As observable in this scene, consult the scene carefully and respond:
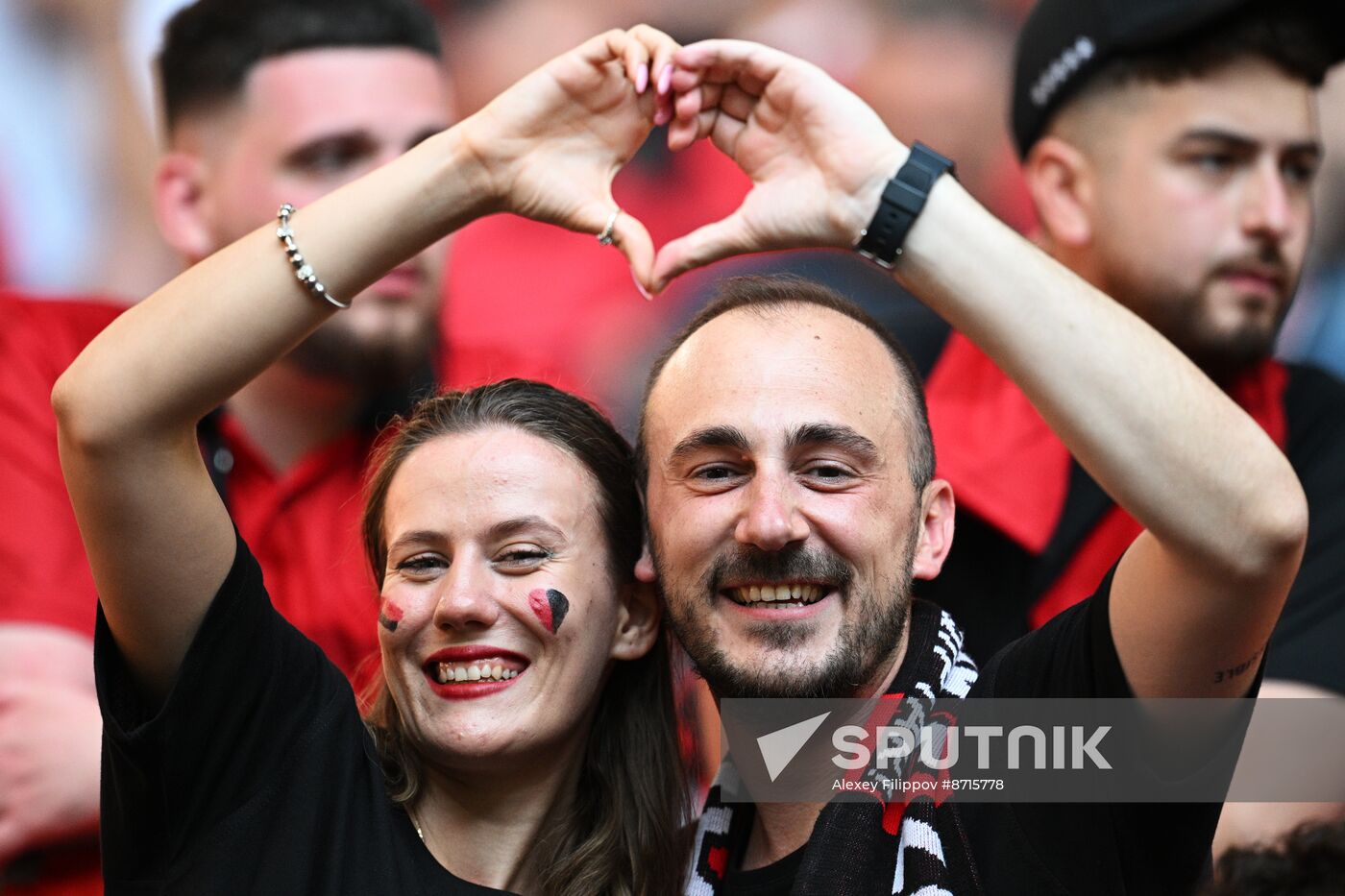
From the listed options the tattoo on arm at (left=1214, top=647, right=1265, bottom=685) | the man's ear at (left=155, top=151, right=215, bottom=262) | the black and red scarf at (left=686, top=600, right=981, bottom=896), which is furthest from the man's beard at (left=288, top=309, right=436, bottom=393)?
the tattoo on arm at (left=1214, top=647, right=1265, bottom=685)

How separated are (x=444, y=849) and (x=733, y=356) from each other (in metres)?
0.83

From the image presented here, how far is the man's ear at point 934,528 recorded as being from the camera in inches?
87.2

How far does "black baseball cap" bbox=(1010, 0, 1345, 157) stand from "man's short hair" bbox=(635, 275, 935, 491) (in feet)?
3.38

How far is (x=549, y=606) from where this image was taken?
223 cm

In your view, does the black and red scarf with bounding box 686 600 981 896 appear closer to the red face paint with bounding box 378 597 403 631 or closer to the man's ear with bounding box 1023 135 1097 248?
the red face paint with bounding box 378 597 403 631

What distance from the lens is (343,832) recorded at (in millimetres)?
2070

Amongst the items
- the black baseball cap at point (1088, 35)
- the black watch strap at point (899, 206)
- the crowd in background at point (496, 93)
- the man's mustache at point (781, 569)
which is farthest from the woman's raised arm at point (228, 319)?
the crowd in background at point (496, 93)

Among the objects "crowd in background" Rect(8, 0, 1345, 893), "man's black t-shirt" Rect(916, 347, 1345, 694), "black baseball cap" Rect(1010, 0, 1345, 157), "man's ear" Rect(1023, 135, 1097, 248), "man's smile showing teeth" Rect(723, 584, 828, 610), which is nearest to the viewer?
"man's smile showing teeth" Rect(723, 584, 828, 610)

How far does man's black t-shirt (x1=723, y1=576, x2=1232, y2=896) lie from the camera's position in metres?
1.87

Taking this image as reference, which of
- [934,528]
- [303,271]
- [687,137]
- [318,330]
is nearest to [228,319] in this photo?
[303,271]

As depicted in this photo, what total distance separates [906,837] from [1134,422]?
2.05 ft

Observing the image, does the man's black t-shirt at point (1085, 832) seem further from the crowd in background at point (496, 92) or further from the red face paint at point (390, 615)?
the crowd in background at point (496, 92)

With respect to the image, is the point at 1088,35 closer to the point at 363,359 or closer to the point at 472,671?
the point at 363,359

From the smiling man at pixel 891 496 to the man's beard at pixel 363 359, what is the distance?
1189 millimetres
